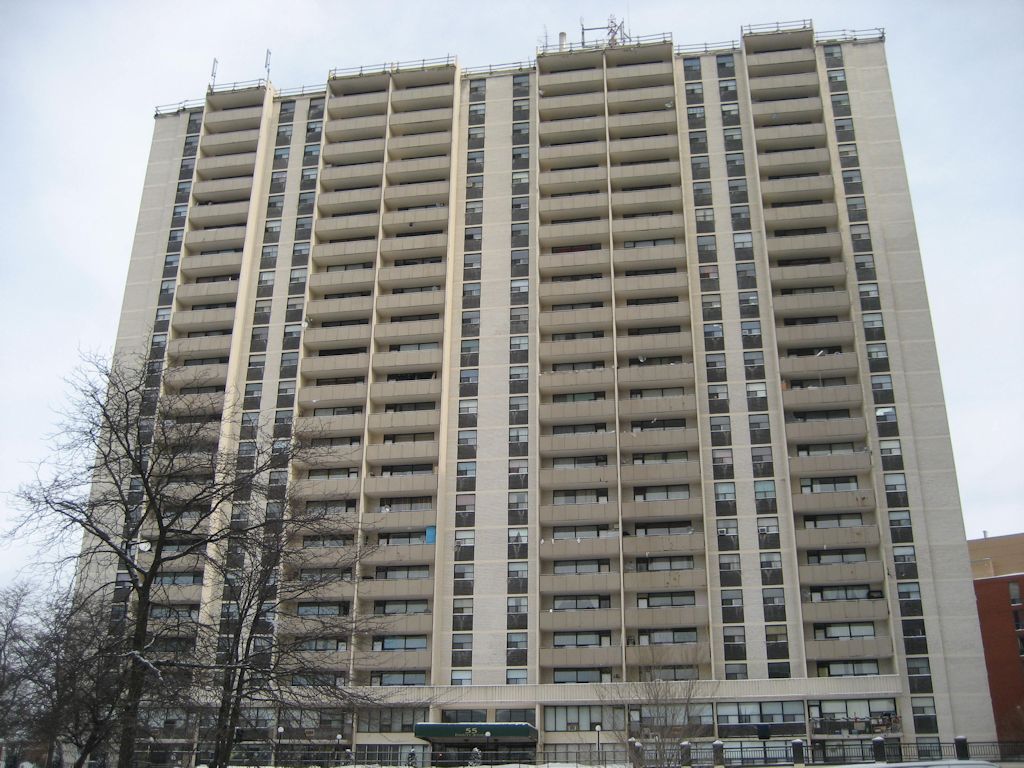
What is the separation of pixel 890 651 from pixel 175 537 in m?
52.7

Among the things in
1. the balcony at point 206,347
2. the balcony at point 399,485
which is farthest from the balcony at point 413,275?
the balcony at point 399,485

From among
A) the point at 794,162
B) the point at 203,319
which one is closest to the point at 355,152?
the point at 203,319

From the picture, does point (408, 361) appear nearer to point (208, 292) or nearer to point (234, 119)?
point (208, 292)

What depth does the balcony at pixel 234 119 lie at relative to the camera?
9181cm

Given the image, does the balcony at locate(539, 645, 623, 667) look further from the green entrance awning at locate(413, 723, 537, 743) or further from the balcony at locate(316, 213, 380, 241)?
the balcony at locate(316, 213, 380, 241)

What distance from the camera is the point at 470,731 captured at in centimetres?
6288

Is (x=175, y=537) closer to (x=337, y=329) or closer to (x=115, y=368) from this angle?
(x=115, y=368)

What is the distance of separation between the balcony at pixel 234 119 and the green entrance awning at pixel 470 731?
188ft

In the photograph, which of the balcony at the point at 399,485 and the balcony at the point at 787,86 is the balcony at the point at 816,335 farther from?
the balcony at the point at 399,485

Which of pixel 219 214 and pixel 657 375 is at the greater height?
pixel 219 214

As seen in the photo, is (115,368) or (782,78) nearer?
(115,368)


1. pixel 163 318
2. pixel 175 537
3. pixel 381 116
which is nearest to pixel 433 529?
pixel 163 318

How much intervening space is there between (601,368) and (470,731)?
97.7ft

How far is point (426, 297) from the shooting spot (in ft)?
268
